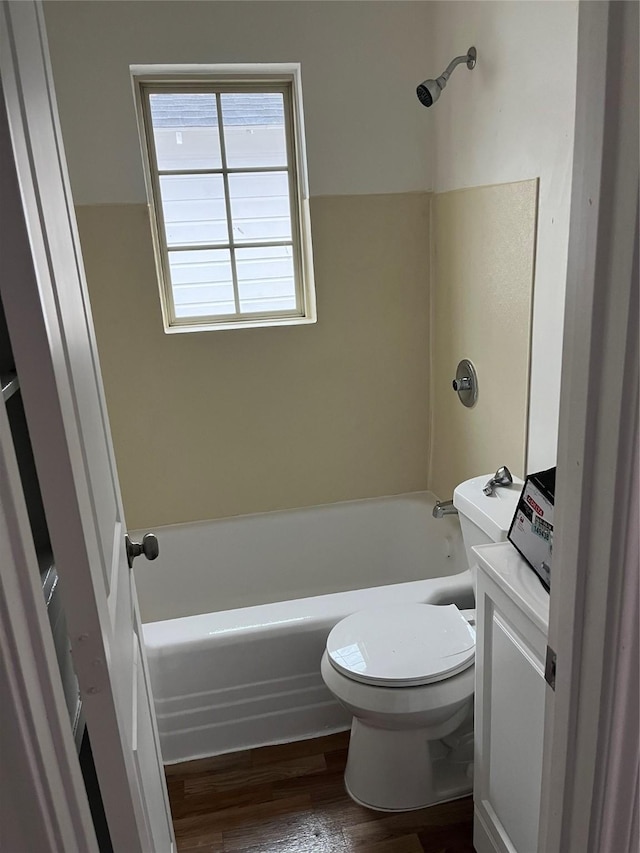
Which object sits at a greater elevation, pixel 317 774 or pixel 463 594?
pixel 463 594

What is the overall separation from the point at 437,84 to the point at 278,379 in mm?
1134

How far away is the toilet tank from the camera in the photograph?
1629mm

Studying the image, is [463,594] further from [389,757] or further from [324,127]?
[324,127]

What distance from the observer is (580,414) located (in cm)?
72

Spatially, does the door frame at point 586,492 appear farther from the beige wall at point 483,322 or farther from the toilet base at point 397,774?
the beige wall at point 483,322

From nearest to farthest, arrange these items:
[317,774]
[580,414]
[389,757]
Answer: [580,414] → [389,757] → [317,774]

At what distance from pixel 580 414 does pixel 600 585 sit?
196 mm

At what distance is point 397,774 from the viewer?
163 centimetres

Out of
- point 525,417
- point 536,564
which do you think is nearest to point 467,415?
point 525,417

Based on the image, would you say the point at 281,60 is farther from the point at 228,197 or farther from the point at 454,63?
the point at 454,63

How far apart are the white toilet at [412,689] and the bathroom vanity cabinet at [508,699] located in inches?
5.5

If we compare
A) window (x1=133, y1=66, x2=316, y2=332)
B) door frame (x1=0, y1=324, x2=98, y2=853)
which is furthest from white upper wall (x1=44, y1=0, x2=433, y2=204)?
door frame (x1=0, y1=324, x2=98, y2=853)

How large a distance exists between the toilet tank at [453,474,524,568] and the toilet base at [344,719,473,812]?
19.8 inches

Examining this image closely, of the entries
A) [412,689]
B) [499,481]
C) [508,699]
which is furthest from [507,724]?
[499,481]
